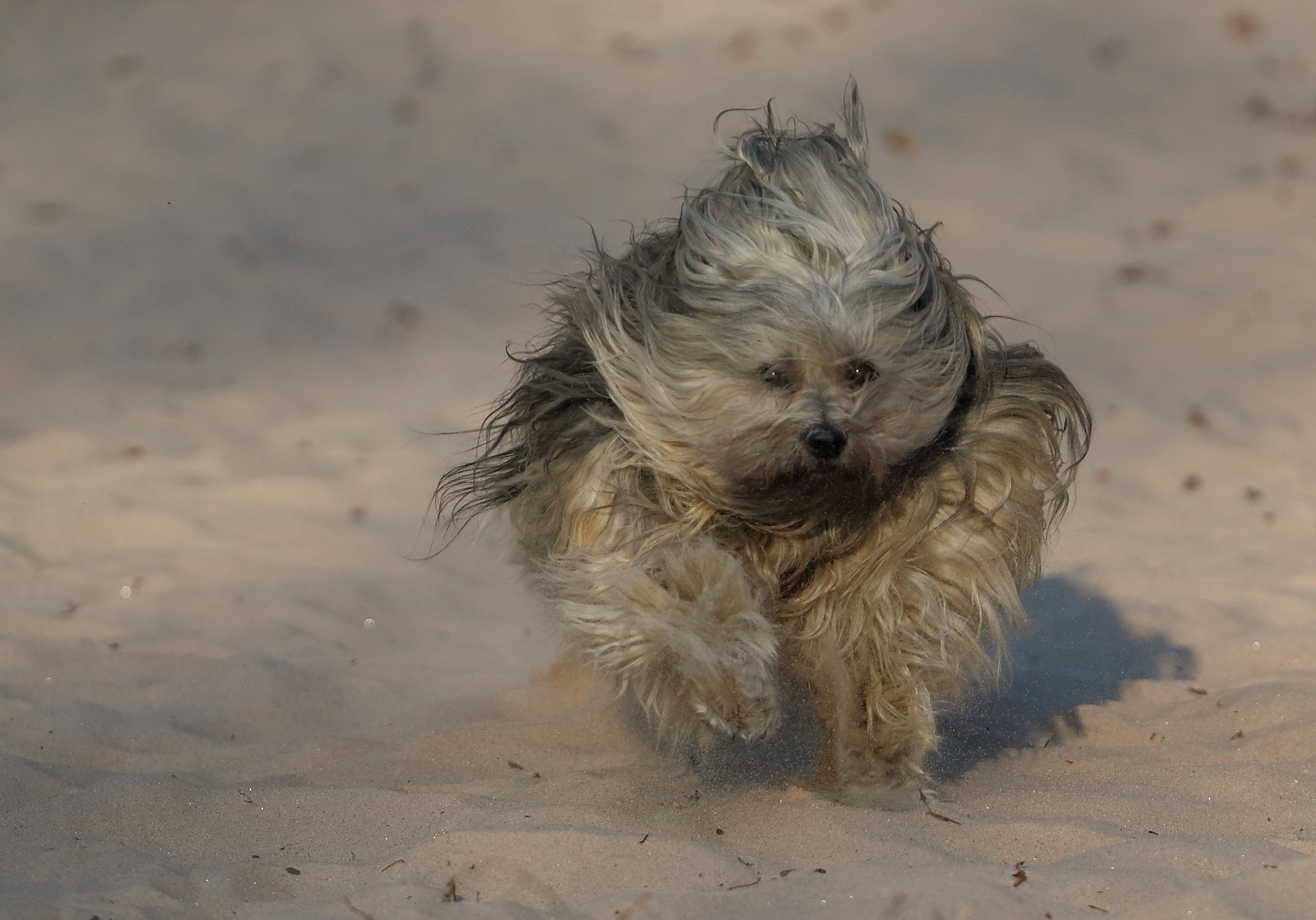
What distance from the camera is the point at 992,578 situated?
144 inches

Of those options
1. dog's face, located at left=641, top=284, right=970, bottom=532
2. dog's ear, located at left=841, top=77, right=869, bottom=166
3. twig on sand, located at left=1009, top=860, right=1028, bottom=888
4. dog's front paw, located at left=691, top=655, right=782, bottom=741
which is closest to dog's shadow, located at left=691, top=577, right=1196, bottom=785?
dog's front paw, located at left=691, top=655, right=782, bottom=741

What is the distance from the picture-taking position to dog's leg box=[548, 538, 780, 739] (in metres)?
3.16

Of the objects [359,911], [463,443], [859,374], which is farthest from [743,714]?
[463,443]

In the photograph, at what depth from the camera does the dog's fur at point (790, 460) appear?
324cm

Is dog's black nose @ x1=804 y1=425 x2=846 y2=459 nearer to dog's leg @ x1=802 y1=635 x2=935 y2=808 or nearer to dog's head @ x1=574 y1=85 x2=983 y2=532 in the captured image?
dog's head @ x1=574 y1=85 x2=983 y2=532

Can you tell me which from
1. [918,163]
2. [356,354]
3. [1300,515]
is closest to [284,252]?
[356,354]

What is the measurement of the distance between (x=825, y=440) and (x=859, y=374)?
0.68 feet

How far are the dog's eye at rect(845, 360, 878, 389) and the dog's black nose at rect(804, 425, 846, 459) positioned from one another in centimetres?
15

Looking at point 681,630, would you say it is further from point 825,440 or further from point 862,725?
point 862,725

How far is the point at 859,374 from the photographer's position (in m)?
3.28

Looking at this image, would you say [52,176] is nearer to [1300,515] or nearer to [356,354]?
[356,354]

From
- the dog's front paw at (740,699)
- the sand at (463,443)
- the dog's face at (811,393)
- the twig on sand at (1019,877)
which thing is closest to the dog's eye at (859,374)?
the dog's face at (811,393)

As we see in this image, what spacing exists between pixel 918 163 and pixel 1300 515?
4804mm

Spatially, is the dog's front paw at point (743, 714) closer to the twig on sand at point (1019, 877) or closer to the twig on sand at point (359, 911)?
the twig on sand at point (1019, 877)
